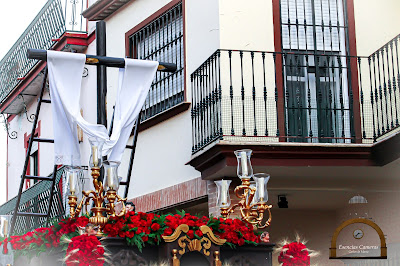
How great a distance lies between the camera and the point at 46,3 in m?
18.8

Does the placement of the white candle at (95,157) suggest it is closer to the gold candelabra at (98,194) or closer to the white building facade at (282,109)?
the gold candelabra at (98,194)

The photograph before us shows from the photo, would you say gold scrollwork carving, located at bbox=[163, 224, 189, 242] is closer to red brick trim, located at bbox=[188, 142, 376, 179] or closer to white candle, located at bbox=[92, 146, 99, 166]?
white candle, located at bbox=[92, 146, 99, 166]

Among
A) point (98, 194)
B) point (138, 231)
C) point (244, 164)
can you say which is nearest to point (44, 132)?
point (244, 164)

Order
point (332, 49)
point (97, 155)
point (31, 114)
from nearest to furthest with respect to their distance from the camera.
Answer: point (97, 155), point (332, 49), point (31, 114)

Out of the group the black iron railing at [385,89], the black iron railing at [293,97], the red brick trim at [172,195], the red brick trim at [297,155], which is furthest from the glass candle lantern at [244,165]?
the red brick trim at [172,195]

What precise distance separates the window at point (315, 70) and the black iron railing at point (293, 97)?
0.01 meters

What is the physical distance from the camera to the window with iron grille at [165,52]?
1402 centimetres

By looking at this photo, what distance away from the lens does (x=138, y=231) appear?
7074 millimetres

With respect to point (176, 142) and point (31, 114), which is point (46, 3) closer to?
point (31, 114)

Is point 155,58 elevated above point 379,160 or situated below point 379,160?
above

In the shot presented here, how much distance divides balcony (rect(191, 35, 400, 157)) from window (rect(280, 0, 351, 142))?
0.05 ft

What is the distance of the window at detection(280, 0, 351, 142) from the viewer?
12.3 metres

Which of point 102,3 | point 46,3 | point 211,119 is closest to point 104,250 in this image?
point 211,119

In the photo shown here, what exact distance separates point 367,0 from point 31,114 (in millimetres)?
9901
